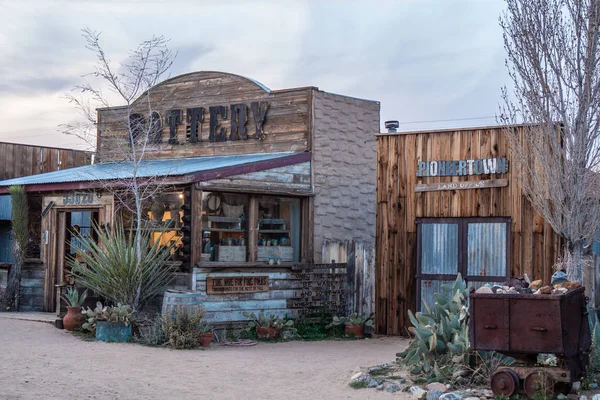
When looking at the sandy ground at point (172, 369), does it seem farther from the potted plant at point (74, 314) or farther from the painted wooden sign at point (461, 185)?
the painted wooden sign at point (461, 185)

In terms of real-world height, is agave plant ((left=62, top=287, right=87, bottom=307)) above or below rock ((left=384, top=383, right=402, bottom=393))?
above

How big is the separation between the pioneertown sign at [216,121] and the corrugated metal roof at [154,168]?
460 millimetres

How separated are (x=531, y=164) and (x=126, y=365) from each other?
7033 mm

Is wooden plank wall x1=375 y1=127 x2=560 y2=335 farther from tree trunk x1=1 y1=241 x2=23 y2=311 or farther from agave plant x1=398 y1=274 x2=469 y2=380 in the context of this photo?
tree trunk x1=1 y1=241 x2=23 y2=311

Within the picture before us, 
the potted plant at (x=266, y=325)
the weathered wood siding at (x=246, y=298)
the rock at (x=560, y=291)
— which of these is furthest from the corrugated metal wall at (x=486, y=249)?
the rock at (x=560, y=291)

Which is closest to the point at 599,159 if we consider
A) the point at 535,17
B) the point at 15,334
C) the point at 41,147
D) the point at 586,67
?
the point at 586,67

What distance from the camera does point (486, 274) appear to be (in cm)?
1404

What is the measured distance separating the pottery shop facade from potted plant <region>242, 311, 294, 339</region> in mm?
315

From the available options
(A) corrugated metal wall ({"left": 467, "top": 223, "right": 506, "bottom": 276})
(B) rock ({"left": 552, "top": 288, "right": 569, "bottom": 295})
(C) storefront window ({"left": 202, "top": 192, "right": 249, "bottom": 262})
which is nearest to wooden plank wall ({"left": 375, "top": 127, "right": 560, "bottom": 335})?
(A) corrugated metal wall ({"left": 467, "top": 223, "right": 506, "bottom": 276})

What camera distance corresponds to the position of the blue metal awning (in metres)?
14.6

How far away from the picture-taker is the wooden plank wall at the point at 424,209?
13.8 m

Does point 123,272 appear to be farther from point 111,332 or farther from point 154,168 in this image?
point 154,168

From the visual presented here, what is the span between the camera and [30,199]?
57.1ft

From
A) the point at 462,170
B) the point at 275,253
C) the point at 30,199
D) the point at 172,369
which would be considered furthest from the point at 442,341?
the point at 30,199
